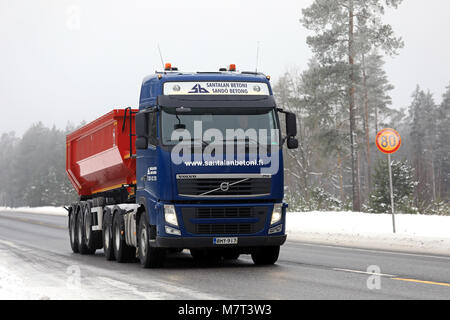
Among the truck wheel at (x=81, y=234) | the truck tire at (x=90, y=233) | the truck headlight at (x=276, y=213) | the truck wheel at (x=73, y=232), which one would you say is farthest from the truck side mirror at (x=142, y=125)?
the truck wheel at (x=73, y=232)

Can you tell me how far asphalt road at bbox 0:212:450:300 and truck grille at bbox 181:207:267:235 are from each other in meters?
0.76

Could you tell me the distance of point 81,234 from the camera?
20.3 m

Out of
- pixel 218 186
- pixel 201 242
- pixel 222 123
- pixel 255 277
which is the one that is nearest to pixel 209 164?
pixel 218 186

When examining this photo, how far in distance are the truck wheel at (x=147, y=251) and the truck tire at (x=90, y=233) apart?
444 cm

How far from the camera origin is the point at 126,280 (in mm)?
12094

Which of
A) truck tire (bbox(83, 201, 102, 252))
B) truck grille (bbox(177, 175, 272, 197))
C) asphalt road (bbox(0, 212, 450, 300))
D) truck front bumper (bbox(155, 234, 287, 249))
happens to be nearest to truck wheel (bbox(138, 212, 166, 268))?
asphalt road (bbox(0, 212, 450, 300))

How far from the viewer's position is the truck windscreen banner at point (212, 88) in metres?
14.0

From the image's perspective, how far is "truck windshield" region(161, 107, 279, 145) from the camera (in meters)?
13.6

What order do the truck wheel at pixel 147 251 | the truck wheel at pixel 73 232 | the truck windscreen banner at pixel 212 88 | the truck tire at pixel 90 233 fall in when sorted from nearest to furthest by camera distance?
the truck windscreen banner at pixel 212 88 < the truck wheel at pixel 147 251 < the truck tire at pixel 90 233 < the truck wheel at pixel 73 232

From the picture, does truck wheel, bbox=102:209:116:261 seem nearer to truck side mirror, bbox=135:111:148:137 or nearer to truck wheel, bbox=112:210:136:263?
truck wheel, bbox=112:210:136:263

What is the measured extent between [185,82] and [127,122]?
3.00 meters

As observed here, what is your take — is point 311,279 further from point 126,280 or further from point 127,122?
point 127,122

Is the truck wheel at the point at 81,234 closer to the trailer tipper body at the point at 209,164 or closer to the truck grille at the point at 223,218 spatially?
the trailer tipper body at the point at 209,164
